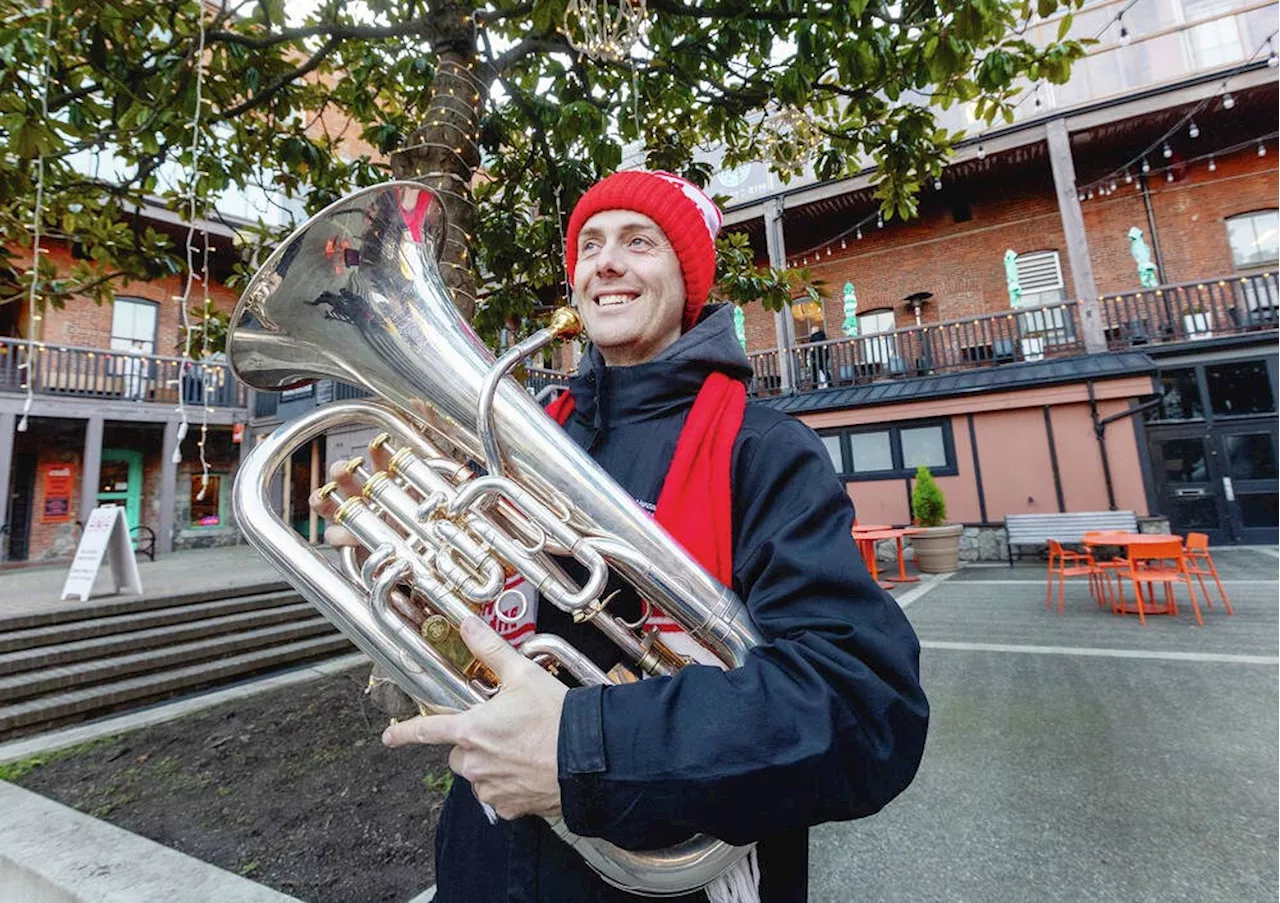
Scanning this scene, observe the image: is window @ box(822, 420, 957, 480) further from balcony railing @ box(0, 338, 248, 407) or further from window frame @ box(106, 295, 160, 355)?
window frame @ box(106, 295, 160, 355)

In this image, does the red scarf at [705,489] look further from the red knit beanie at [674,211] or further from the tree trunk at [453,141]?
the tree trunk at [453,141]

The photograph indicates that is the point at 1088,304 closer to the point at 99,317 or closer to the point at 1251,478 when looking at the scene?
the point at 1251,478

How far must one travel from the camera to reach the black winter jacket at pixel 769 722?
701mm

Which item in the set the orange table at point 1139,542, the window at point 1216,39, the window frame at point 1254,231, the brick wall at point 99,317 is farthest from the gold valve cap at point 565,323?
the window frame at point 1254,231

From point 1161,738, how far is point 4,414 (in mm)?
15964

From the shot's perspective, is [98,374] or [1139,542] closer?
[1139,542]

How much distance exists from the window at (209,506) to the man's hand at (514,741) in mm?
16170

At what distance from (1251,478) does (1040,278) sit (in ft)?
17.2

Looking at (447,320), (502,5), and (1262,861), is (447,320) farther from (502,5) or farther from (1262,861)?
(1262,861)

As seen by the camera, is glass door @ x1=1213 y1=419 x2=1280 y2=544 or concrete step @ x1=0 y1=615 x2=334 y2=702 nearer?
concrete step @ x1=0 y1=615 x2=334 y2=702

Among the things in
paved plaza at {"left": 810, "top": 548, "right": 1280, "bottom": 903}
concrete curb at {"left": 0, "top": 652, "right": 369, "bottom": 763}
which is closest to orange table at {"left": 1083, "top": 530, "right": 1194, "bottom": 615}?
paved plaza at {"left": 810, "top": 548, "right": 1280, "bottom": 903}

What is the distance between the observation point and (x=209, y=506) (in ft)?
45.3

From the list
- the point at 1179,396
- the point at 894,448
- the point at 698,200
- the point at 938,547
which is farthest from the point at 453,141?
the point at 1179,396

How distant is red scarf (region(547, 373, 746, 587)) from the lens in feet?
3.22
